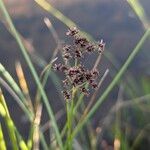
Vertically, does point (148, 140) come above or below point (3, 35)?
below

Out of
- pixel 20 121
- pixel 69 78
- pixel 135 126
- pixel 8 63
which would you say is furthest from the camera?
pixel 8 63

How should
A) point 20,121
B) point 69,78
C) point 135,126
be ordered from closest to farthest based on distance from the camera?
point 69,78 → point 135,126 → point 20,121

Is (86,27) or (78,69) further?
(86,27)

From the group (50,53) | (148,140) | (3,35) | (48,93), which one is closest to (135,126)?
(148,140)

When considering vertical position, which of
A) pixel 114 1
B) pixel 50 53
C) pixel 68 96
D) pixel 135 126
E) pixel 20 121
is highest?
pixel 114 1

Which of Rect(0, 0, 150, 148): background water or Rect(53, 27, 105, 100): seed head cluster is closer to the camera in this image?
Rect(53, 27, 105, 100): seed head cluster

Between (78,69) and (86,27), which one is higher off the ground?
(86,27)

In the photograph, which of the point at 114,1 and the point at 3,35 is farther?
the point at 114,1

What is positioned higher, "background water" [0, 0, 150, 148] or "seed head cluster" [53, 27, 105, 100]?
"background water" [0, 0, 150, 148]

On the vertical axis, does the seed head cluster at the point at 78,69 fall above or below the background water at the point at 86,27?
below

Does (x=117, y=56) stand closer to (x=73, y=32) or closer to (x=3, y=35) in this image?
(x=3, y=35)

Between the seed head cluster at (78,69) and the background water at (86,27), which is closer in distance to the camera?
the seed head cluster at (78,69)
